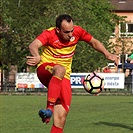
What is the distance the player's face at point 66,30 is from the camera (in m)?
9.66

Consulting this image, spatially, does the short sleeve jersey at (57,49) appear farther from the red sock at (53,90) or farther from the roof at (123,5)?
the roof at (123,5)

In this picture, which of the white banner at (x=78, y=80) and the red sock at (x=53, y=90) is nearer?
the red sock at (x=53, y=90)

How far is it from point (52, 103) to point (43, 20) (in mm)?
40647

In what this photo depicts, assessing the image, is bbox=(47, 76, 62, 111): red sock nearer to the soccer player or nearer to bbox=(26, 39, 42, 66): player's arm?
the soccer player

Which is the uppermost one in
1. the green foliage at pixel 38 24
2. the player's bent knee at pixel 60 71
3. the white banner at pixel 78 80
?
the green foliage at pixel 38 24

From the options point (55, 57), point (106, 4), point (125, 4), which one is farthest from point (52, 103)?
point (125, 4)

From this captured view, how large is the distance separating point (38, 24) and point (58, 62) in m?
40.1

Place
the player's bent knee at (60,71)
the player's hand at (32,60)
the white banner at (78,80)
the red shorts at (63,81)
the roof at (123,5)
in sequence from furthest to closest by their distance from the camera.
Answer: the roof at (123,5) < the white banner at (78,80) < the red shorts at (63,81) < the player's bent knee at (60,71) < the player's hand at (32,60)

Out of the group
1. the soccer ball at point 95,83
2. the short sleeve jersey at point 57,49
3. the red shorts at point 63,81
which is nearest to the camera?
the red shorts at point 63,81

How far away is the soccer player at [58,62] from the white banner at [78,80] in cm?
3028

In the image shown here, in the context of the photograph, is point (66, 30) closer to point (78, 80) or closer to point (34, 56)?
point (34, 56)

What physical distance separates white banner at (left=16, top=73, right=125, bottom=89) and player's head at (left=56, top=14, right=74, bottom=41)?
30.6 meters

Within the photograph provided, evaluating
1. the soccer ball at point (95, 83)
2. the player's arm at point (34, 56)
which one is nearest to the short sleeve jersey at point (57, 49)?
the player's arm at point (34, 56)

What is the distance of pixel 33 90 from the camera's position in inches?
1737
